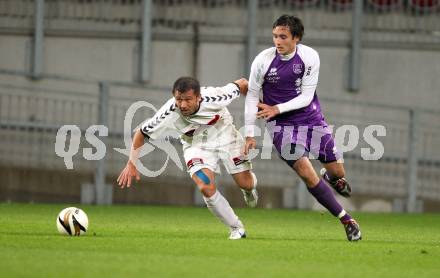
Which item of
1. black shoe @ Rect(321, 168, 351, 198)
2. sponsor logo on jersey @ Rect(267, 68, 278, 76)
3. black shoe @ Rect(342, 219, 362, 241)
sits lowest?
black shoe @ Rect(342, 219, 362, 241)

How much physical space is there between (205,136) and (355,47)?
27.7 ft

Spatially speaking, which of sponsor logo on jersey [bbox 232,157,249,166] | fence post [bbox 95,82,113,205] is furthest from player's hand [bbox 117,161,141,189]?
fence post [bbox 95,82,113,205]

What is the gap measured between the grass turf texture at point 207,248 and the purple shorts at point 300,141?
2.70 feet

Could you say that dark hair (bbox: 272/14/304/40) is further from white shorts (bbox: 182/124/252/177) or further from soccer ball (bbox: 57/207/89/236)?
soccer ball (bbox: 57/207/89/236)

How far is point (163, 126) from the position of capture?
11547 millimetres

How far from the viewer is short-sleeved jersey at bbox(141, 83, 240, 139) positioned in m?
11.6

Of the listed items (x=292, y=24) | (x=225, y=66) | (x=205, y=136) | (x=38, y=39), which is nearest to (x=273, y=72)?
(x=292, y=24)

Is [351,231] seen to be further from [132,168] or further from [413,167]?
[413,167]

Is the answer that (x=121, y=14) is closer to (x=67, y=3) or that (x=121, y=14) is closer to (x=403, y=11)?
(x=67, y=3)

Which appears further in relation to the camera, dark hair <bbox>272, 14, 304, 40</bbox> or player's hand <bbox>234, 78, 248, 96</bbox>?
player's hand <bbox>234, 78, 248, 96</bbox>

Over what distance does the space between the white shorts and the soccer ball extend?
1096 millimetres

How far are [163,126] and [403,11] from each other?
9232 millimetres

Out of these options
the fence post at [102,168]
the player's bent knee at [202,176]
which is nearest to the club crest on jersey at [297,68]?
the player's bent knee at [202,176]

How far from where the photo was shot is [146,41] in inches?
778
